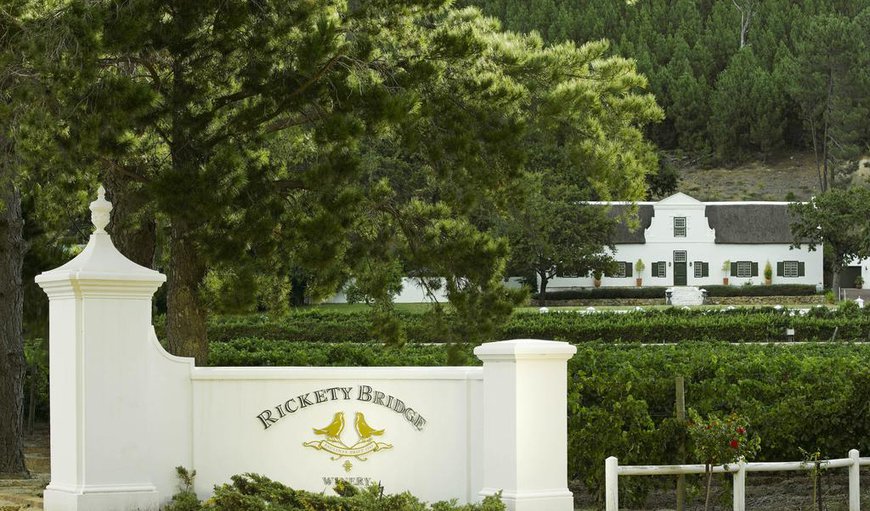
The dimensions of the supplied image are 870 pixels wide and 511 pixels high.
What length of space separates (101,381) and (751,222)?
2783 inches

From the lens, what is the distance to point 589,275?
7150 cm

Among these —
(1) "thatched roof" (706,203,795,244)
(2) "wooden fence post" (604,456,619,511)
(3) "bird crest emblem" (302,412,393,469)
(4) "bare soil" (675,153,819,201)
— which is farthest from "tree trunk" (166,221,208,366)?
(4) "bare soil" (675,153,819,201)

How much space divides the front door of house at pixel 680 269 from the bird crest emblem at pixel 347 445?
67287mm

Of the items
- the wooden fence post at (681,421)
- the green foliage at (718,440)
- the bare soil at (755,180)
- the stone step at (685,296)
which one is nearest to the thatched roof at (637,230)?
the stone step at (685,296)

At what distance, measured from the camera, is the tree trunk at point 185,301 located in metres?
14.1

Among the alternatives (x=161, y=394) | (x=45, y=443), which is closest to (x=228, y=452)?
(x=161, y=394)

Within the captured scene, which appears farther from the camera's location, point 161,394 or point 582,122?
point 582,122

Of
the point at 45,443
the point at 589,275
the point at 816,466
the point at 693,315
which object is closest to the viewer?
the point at 816,466

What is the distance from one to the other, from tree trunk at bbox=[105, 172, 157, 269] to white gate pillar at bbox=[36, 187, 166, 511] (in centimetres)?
351

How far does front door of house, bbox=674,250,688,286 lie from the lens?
251 feet

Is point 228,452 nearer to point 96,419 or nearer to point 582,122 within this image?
point 96,419

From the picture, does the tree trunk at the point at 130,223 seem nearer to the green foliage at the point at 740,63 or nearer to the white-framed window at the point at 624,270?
the white-framed window at the point at 624,270

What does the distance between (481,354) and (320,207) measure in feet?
12.7

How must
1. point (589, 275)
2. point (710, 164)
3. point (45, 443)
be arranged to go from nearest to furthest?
point (45, 443)
point (589, 275)
point (710, 164)
